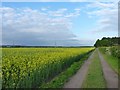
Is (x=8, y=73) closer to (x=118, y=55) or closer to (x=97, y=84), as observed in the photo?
(x=97, y=84)

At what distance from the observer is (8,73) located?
11.5m

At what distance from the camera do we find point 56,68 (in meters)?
20.6

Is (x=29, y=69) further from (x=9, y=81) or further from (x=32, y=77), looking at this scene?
(x=9, y=81)

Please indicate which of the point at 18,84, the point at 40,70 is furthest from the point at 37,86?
the point at 18,84

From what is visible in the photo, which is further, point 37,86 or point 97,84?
point 97,84

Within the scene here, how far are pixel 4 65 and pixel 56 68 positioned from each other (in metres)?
7.97

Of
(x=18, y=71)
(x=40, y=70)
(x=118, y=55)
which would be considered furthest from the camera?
(x=118, y=55)

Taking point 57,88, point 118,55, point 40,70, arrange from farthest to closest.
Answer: point 118,55
point 40,70
point 57,88

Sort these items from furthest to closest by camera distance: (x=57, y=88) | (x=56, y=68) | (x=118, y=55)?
(x=118, y=55), (x=56, y=68), (x=57, y=88)

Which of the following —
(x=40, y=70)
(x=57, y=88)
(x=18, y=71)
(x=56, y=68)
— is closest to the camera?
(x=18, y=71)

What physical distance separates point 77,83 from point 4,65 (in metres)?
4.56

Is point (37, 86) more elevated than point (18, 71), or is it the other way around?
point (18, 71)

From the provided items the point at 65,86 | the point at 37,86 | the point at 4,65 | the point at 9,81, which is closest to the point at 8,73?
the point at 9,81

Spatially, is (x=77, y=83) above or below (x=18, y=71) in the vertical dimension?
below
